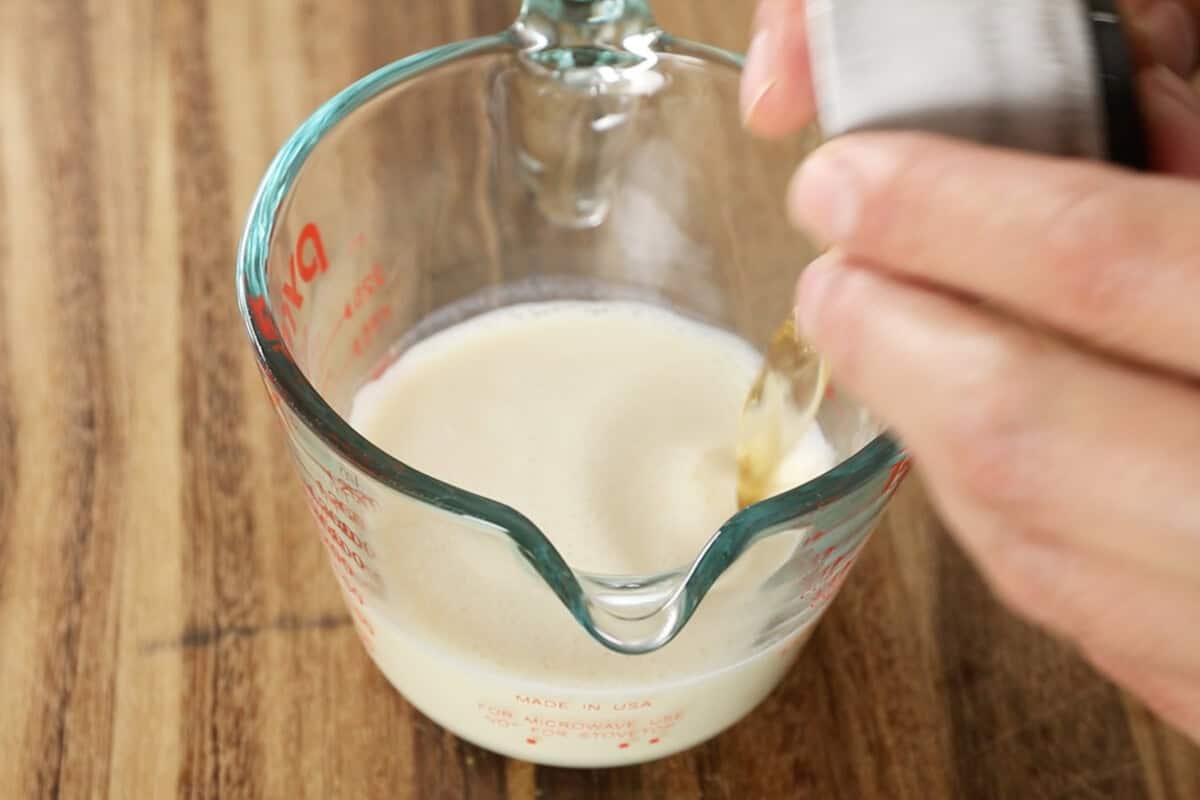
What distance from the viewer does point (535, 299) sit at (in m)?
0.90

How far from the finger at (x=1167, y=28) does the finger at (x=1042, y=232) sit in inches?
11.4

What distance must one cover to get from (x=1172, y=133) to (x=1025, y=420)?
0.16m

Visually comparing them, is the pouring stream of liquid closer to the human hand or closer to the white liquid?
the white liquid

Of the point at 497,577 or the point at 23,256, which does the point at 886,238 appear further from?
the point at 23,256

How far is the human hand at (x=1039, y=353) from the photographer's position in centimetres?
36

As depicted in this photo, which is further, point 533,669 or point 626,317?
point 626,317

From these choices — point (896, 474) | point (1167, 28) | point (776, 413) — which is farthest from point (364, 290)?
point (1167, 28)

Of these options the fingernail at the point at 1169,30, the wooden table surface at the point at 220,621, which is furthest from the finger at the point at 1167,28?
the wooden table surface at the point at 220,621

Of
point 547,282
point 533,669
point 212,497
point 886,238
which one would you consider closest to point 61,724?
point 212,497

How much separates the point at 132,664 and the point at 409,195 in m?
0.33

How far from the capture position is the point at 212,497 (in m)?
0.82

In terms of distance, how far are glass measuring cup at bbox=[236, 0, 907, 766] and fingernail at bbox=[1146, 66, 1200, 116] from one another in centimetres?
18

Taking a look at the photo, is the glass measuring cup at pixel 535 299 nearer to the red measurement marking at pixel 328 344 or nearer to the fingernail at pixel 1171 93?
the red measurement marking at pixel 328 344

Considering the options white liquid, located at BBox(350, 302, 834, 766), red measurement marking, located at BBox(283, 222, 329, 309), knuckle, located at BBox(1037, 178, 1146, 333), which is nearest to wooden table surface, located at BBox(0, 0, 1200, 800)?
white liquid, located at BBox(350, 302, 834, 766)
